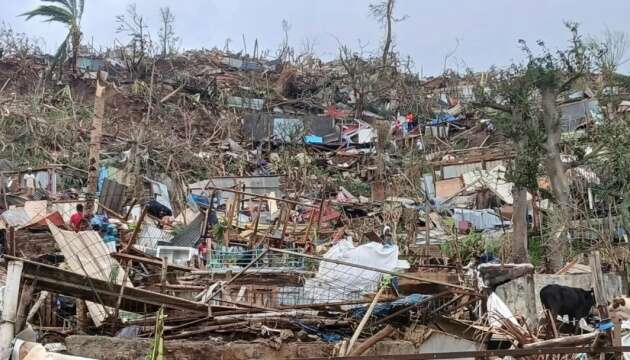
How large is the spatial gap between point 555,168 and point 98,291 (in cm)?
879

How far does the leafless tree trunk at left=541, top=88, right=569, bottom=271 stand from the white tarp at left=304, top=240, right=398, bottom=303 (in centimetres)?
525

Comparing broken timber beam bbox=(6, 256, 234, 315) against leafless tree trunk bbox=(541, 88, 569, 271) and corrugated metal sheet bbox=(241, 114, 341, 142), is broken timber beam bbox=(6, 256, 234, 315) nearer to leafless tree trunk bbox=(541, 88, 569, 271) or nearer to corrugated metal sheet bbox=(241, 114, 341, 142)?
leafless tree trunk bbox=(541, 88, 569, 271)

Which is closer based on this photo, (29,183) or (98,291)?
(98,291)

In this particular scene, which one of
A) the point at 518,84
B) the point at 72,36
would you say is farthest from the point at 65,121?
the point at 518,84

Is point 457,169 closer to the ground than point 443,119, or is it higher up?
closer to the ground

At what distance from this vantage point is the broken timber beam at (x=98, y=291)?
5383 mm

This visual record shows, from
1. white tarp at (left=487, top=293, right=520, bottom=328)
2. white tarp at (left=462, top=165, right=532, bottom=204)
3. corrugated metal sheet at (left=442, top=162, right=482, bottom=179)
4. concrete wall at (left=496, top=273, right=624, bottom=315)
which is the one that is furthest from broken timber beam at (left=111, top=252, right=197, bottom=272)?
corrugated metal sheet at (left=442, top=162, right=482, bottom=179)

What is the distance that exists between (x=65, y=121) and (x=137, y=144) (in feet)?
11.5

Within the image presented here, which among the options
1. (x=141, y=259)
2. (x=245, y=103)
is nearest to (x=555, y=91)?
(x=141, y=259)

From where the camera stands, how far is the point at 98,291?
596 centimetres

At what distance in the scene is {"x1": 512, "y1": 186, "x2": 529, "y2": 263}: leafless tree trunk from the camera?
11125mm

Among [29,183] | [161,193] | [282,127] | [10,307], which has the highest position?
[282,127]

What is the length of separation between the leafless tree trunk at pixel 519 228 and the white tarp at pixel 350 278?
4.29m

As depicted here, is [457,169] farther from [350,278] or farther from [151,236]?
[350,278]
